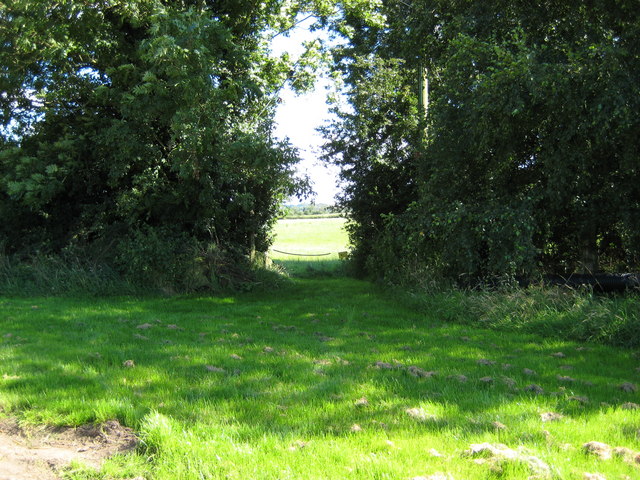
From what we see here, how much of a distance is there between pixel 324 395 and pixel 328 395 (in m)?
0.04

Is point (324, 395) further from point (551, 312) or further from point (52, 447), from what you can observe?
point (551, 312)

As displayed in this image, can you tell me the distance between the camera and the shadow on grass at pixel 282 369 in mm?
4781

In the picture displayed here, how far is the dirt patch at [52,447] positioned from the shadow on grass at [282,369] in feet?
0.57

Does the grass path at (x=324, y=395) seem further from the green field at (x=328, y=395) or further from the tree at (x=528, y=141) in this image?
the tree at (x=528, y=141)

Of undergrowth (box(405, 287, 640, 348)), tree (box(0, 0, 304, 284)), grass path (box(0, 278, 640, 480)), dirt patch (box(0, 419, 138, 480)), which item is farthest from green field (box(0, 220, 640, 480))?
tree (box(0, 0, 304, 284))

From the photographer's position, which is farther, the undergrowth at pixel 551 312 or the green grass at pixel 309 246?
the green grass at pixel 309 246

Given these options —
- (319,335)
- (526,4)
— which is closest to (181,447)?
(319,335)

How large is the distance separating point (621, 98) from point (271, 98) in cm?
911

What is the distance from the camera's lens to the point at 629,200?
32.2 feet

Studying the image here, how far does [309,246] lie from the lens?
36.3 meters

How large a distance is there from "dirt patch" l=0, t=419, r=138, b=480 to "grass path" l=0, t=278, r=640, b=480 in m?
0.14

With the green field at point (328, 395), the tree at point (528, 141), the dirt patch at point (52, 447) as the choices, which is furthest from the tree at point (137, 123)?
the dirt patch at point (52, 447)

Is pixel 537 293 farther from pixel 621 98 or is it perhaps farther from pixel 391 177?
pixel 391 177

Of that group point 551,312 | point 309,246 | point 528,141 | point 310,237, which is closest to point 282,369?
point 551,312
